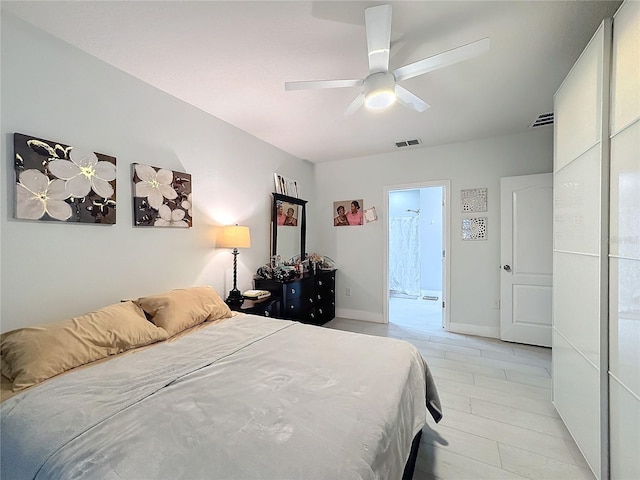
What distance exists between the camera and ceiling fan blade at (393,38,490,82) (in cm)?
141

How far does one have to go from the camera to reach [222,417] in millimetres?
1017

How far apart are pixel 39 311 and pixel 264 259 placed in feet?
7.15

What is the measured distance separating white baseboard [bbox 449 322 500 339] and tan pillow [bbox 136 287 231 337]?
3121 mm

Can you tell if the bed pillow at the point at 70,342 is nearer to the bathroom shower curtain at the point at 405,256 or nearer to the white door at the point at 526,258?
the white door at the point at 526,258

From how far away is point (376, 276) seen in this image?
429 centimetres

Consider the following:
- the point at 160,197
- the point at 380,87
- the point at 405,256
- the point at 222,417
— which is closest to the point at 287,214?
the point at 160,197

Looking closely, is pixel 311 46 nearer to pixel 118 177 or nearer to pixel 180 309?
pixel 118 177

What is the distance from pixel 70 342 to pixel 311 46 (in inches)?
88.5

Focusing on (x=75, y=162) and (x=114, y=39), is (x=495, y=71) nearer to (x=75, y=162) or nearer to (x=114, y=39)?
(x=114, y=39)

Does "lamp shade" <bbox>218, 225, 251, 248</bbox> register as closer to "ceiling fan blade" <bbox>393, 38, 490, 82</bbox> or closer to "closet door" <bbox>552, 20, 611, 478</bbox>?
"ceiling fan blade" <bbox>393, 38, 490, 82</bbox>

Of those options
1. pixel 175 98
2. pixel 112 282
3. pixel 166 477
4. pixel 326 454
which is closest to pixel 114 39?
pixel 175 98

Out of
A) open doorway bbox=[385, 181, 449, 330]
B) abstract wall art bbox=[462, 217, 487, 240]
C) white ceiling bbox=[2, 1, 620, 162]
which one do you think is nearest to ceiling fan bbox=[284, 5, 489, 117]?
white ceiling bbox=[2, 1, 620, 162]

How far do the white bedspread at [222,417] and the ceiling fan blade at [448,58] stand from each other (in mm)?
1707

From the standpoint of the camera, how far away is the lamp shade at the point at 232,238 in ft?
9.04
